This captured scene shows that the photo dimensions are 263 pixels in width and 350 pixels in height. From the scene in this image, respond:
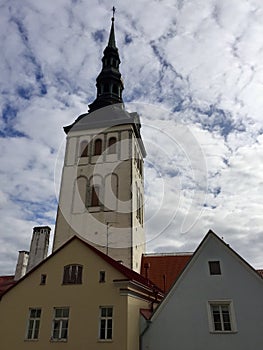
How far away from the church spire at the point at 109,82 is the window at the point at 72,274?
61.6 feet

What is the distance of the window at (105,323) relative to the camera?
42.0 ft

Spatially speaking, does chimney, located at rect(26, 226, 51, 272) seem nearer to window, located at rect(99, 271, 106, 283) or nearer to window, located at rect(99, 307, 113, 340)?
window, located at rect(99, 271, 106, 283)

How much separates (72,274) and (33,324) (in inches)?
107

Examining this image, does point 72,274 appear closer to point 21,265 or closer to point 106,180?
point 21,265

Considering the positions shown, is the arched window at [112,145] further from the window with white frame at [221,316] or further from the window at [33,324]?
the window with white frame at [221,316]

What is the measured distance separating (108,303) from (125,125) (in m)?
18.3

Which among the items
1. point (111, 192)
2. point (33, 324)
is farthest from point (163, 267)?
point (33, 324)

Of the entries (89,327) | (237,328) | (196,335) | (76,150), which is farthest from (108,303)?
(76,150)

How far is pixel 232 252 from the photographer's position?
14648 millimetres

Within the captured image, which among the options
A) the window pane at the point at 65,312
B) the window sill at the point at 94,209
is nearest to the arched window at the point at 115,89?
the window sill at the point at 94,209

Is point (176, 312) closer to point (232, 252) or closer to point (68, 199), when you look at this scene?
point (232, 252)

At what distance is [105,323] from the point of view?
13.0 m

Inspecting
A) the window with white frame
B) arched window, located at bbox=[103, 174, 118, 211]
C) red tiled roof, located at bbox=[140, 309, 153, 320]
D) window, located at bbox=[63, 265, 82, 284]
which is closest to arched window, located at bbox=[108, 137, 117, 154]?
arched window, located at bbox=[103, 174, 118, 211]

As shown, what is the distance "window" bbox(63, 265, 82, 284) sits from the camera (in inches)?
554
